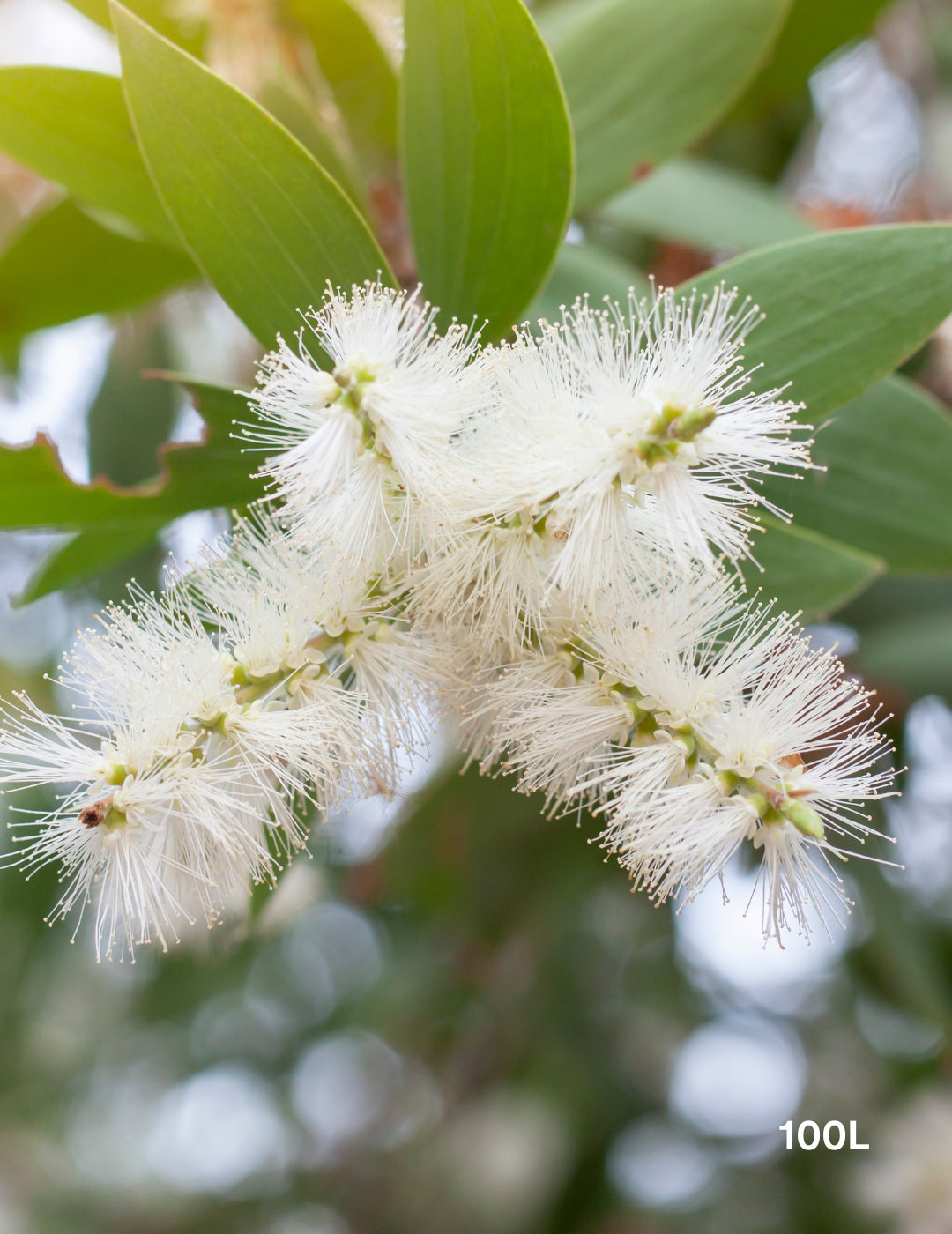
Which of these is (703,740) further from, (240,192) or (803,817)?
(240,192)

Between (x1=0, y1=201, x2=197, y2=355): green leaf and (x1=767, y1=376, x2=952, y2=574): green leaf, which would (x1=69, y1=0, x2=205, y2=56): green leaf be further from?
(x1=767, y1=376, x2=952, y2=574): green leaf

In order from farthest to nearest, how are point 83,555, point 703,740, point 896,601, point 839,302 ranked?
1. point 896,601
2. point 83,555
3. point 839,302
4. point 703,740

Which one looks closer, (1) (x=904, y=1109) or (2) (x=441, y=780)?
(2) (x=441, y=780)

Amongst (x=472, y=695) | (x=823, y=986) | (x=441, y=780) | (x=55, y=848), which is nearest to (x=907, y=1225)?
(x=823, y=986)

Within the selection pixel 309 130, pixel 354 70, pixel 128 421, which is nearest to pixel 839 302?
pixel 309 130

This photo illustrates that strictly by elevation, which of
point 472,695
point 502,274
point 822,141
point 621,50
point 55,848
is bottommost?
point 55,848

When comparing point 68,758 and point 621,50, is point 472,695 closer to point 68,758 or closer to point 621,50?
point 68,758

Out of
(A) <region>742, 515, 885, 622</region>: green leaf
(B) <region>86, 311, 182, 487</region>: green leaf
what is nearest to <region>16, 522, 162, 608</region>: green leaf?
(A) <region>742, 515, 885, 622</region>: green leaf
